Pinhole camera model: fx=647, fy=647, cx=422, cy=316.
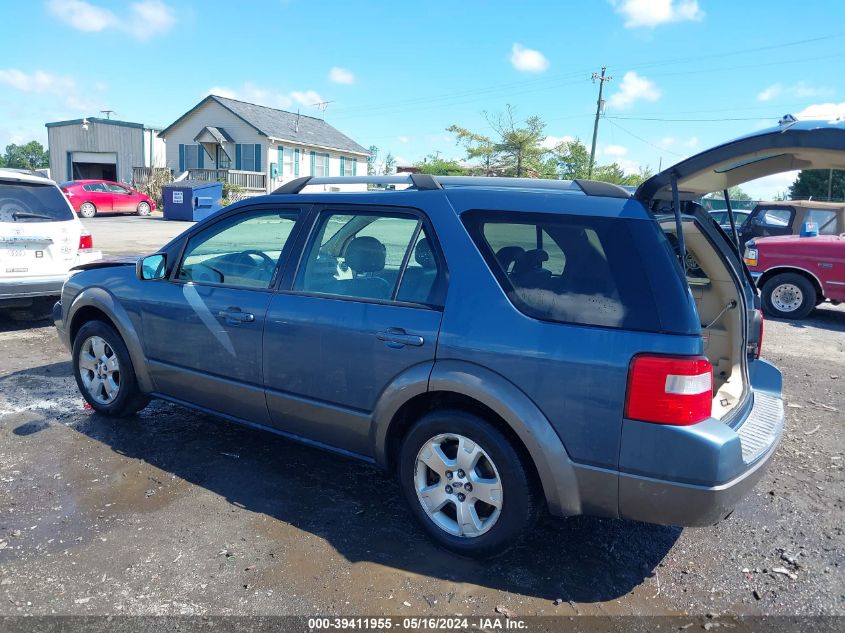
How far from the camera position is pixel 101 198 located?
27.7 meters

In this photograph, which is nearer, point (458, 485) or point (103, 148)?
point (458, 485)

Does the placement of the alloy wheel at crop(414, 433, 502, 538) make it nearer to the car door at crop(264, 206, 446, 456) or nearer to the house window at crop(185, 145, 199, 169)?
the car door at crop(264, 206, 446, 456)

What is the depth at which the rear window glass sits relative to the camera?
7.14m

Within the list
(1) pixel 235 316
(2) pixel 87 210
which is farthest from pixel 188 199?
(1) pixel 235 316

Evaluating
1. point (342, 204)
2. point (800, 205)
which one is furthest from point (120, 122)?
point (342, 204)

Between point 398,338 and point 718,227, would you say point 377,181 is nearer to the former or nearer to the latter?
point 398,338

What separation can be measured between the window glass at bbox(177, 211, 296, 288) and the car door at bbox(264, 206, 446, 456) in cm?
28

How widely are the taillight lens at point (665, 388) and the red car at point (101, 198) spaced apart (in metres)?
28.1

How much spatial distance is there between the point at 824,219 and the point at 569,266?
10.6 metres

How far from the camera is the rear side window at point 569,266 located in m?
2.72

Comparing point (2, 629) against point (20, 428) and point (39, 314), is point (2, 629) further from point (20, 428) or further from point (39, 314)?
point (39, 314)

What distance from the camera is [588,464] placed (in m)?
2.76

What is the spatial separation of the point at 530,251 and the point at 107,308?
10.2ft

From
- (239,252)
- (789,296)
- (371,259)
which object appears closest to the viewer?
(371,259)
